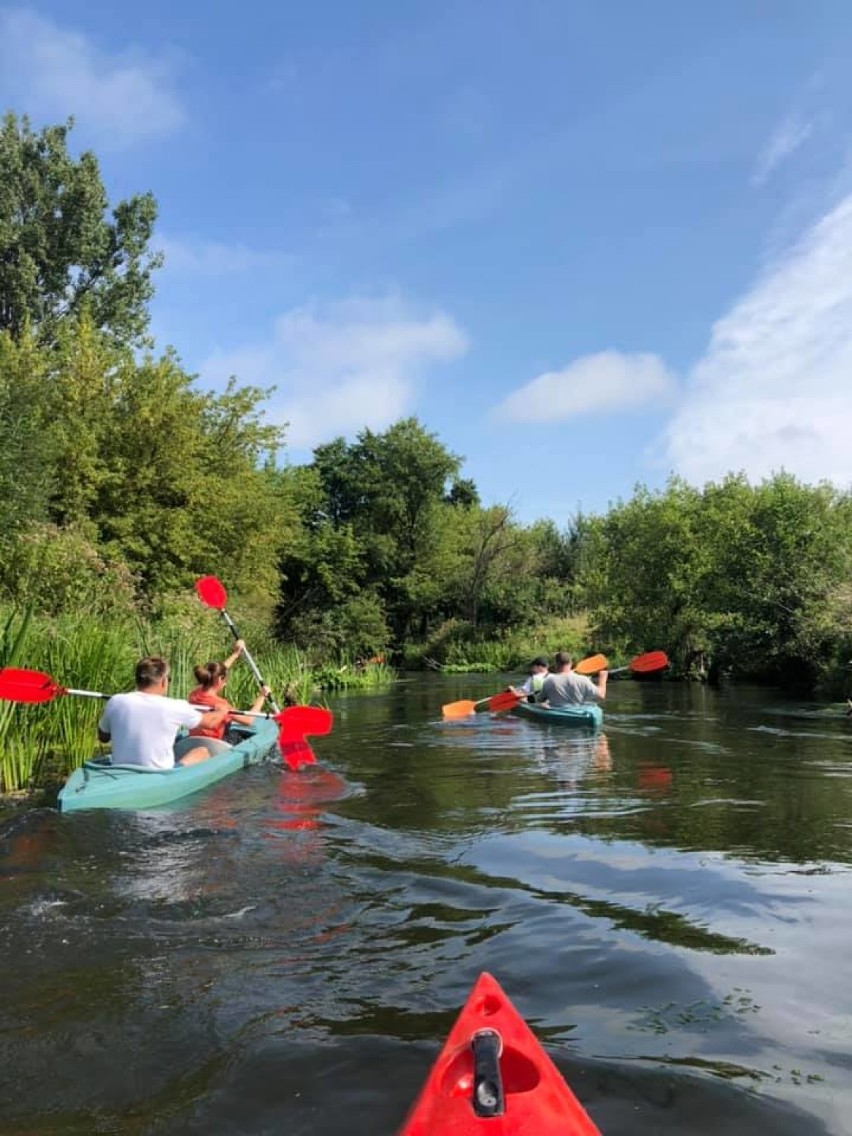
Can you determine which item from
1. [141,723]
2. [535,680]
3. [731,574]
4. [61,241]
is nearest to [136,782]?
[141,723]

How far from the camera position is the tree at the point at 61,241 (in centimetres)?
3009

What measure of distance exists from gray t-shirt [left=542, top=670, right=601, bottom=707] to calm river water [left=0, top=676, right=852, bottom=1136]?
16.3 ft

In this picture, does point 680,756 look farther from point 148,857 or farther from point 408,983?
point 408,983

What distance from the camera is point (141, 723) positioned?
6.45 metres

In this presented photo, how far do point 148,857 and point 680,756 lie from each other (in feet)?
21.5

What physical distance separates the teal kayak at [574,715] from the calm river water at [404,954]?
169 inches

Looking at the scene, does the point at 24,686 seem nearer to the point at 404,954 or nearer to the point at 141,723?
the point at 141,723

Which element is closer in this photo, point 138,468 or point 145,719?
point 145,719

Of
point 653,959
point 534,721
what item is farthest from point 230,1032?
point 534,721

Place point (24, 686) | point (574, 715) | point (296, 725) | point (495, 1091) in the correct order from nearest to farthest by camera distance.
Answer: point (495, 1091)
point (24, 686)
point (296, 725)
point (574, 715)

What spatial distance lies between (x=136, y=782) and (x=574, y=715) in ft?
22.6

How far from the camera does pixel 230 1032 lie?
115 inches

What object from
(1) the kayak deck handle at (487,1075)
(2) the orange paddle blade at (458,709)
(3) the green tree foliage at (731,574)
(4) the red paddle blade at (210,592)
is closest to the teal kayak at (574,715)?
(2) the orange paddle blade at (458,709)

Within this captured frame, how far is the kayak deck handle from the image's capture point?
1.85 metres
